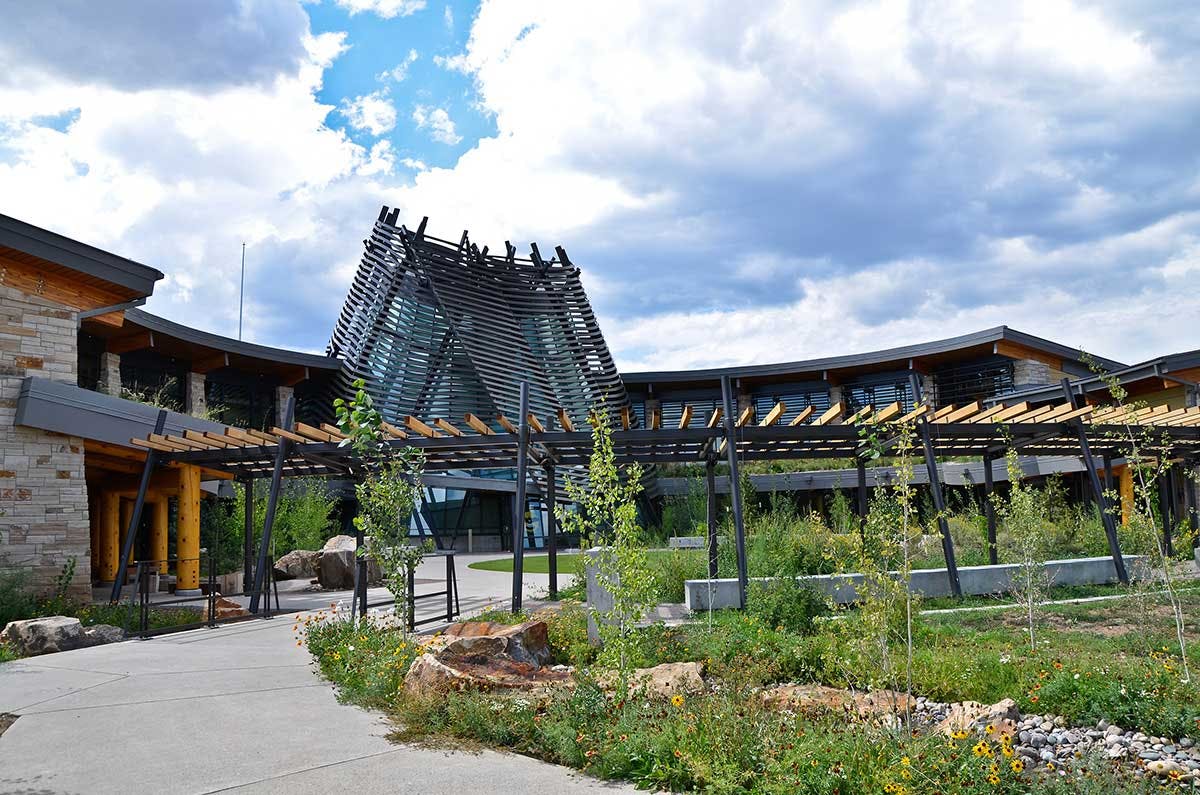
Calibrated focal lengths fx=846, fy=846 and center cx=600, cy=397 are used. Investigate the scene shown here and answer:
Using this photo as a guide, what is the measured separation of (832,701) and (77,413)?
1277cm

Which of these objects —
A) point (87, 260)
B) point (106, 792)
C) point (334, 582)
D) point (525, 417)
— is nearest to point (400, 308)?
point (334, 582)

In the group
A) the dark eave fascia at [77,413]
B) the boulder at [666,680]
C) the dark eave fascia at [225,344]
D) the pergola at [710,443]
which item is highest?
the dark eave fascia at [225,344]

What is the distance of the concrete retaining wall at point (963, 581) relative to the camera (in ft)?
38.6

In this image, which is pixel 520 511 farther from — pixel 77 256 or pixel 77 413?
pixel 77 256

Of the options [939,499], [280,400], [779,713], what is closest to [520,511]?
[939,499]

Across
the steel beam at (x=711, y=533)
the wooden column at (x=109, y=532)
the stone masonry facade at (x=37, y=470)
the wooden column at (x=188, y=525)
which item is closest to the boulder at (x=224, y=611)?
the stone masonry facade at (x=37, y=470)

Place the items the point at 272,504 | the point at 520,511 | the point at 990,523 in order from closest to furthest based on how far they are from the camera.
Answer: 1. the point at 520,511
2. the point at 272,504
3. the point at 990,523

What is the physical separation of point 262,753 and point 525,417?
6.97 m

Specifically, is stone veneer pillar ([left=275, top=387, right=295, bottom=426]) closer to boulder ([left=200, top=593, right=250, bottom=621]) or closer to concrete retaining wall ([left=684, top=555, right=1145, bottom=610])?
boulder ([left=200, top=593, right=250, bottom=621])

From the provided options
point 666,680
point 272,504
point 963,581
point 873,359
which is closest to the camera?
point 666,680

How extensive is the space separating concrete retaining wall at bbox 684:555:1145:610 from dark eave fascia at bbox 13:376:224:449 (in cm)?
989

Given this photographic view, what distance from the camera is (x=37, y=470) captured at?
13.6m

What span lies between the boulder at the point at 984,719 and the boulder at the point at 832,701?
265 mm

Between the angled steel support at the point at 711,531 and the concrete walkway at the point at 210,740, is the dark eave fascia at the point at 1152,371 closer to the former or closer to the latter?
the angled steel support at the point at 711,531
